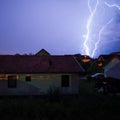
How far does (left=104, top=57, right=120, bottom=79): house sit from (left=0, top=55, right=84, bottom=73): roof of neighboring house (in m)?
7.21

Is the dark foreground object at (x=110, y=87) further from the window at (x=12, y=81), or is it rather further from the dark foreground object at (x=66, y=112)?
the dark foreground object at (x=66, y=112)

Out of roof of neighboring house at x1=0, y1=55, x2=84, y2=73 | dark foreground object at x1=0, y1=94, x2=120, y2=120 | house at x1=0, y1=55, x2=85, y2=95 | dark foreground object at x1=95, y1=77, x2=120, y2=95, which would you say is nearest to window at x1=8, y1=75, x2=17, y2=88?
house at x1=0, y1=55, x2=85, y2=95

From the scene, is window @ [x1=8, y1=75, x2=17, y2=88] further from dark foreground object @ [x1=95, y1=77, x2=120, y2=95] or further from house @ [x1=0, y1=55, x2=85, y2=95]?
dark foreground object @ [x1=95, y1=77, x2=120, y2=95]

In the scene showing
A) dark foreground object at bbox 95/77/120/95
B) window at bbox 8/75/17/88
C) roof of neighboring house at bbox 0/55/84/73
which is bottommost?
dark foreground object at bbox 95/77/120/95

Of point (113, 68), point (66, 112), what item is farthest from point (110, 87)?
point (66, 112)

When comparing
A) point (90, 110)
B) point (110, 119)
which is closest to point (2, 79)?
point (90, 110)

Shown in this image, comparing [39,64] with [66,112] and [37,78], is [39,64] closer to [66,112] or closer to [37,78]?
[37,78]

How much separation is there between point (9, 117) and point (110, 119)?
223 inches

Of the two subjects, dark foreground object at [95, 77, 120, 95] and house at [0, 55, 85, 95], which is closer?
house at [0, 55, 85, 95]

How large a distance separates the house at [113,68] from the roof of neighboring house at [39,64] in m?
7.21

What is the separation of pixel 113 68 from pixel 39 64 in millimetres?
11687

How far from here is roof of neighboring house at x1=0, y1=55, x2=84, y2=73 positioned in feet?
110

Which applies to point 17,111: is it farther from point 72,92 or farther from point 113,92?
point 113,92

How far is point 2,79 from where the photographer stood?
32500 millimetres
